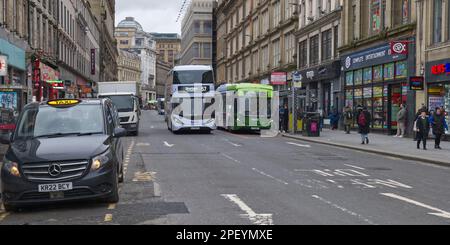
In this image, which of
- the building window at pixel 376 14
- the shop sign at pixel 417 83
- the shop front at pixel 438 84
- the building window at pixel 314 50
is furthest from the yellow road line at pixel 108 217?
the building window at pixel 314 50

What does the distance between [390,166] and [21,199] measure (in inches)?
444

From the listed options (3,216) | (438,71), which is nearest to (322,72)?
(438,71)

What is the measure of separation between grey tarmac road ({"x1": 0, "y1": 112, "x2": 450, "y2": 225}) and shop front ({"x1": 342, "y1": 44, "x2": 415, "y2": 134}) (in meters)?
13.2

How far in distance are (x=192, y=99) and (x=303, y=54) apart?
16.8 m

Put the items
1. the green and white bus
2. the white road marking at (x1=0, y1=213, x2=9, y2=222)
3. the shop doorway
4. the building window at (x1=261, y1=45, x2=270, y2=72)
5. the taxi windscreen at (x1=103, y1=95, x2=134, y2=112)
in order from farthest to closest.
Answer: the building window at (x1=261, y1=45, x2=270, y2=72) < the green and white bus < the taxi windscreen at (x1=103, y1=95, x2=134, y2=112) < the shop doorway < the white road marking at (x1=0, y1=213, x2=9, y2=222)

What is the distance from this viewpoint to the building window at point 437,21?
27156mm

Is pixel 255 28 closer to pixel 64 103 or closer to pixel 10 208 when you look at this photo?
pixel 64 103

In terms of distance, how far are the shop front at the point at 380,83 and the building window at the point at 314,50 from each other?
6814 millimetres

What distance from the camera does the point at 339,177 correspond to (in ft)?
45.7

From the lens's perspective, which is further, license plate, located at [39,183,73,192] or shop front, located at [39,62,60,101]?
shop front, located at [39,62,60,101]

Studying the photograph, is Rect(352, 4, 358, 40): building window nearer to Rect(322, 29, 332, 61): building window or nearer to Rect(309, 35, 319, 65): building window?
Rect(322, 29, 332, 61): building window

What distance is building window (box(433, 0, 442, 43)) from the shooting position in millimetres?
27156

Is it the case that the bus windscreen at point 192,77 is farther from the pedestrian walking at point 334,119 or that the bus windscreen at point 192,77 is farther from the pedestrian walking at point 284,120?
the pedestrian walking at point 334,119

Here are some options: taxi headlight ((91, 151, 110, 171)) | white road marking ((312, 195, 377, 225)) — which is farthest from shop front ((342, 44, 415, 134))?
taxi headlight ((91, 151, 110, 171))
